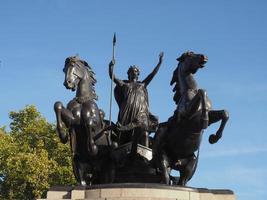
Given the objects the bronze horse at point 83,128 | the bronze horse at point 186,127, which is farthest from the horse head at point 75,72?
the bronze horse at point 186,127

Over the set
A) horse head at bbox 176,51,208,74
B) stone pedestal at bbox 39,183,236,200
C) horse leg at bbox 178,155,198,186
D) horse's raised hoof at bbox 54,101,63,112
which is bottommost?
stone pedestal at bbox 39,183,236,200

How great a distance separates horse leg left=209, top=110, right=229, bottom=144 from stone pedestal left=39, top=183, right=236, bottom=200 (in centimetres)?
123

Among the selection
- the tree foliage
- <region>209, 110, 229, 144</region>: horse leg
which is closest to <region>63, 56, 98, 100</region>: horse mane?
<region>209, 110, 229, 144</region>: horse leg

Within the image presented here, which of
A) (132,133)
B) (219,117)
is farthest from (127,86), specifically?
(219,117)

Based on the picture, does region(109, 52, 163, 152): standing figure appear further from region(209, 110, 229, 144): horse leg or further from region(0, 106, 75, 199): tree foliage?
region(0, 106, 75, 199): tree foliage

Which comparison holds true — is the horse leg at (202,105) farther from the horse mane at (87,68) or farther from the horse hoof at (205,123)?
the horse mane at (87,68)

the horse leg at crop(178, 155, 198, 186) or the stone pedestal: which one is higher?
the horse leg at crop(178, 155, 198, 186)

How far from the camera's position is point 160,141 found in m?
13.6

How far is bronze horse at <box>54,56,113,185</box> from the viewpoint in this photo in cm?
1367

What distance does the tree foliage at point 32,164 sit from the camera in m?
33.2

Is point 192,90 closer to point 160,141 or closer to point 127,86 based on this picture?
point 160,141

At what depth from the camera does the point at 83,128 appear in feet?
45.3

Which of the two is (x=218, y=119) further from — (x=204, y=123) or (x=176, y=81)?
(x=176, y=81)

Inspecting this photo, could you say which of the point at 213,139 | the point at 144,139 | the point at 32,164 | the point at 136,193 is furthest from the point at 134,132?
the point at 32,164
